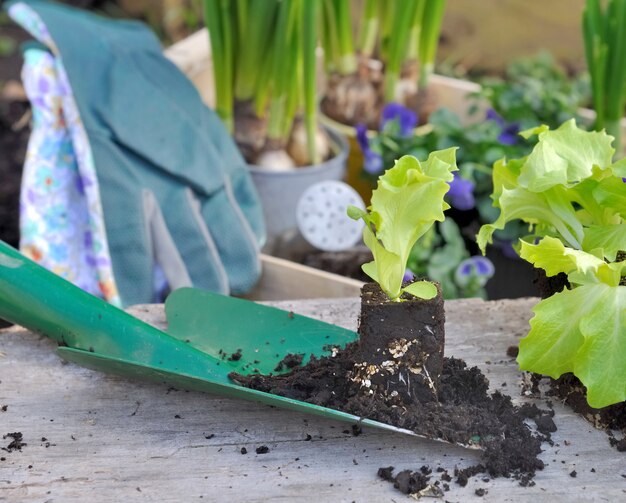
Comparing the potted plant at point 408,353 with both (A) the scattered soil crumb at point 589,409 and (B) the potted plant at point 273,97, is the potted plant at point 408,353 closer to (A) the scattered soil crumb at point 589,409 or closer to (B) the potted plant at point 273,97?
(A) the scattered soil crumb at point 589,409

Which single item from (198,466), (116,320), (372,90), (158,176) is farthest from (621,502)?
(372,90)

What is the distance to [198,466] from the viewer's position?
33.3 inches

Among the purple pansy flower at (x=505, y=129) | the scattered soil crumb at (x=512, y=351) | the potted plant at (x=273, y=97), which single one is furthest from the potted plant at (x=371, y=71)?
the scattered soil crumb at (x=512, y=351)

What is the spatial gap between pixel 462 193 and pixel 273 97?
53 cm

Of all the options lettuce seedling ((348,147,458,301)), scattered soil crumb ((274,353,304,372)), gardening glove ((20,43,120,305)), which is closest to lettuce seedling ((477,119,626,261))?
lettuce seedling ((348,147,458,301))

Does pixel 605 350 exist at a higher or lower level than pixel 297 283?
higher

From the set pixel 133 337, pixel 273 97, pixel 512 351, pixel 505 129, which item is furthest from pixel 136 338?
pixel 505 129

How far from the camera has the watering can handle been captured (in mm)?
961

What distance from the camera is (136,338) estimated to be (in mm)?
967

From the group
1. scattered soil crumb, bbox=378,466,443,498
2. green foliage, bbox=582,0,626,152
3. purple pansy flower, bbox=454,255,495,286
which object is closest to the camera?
scattered soil crumb, bbox=378,466,443,498

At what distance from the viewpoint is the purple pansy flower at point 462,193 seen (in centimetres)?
164

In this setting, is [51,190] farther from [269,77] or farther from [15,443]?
[15,443]

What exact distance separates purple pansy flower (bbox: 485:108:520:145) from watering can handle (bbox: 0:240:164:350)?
1.09 meters

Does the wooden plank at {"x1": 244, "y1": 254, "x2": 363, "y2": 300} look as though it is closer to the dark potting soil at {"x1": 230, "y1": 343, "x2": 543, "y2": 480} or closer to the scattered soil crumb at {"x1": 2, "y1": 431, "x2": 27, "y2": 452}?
the dark potting soil at {"x1": 230, "y1": 343, "x2": 543, "y2": 480}
